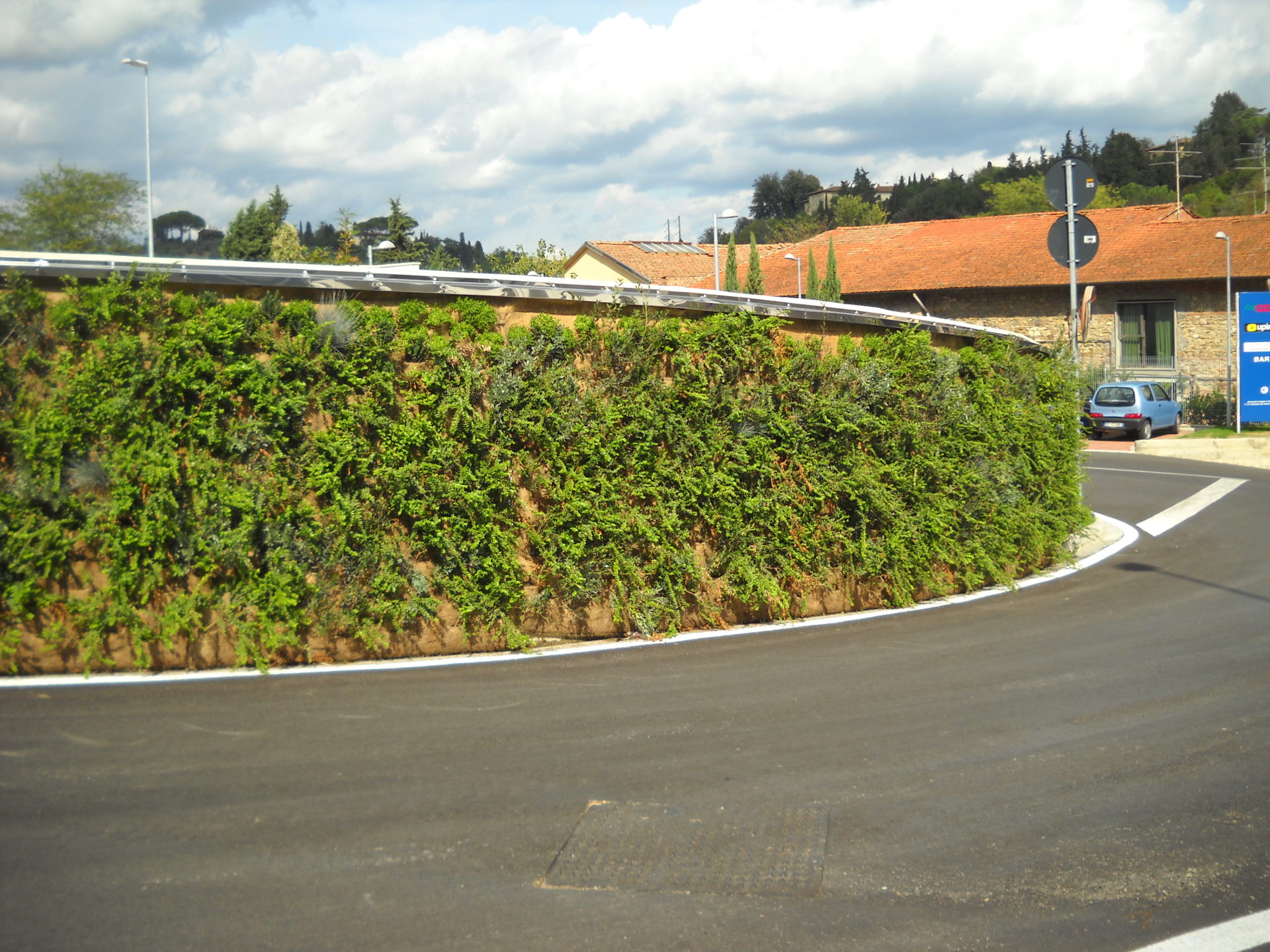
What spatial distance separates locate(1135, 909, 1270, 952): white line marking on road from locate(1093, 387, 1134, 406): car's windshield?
28181 millimetres

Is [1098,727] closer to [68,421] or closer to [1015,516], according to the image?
[1015,516]

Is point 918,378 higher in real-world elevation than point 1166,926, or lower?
higher

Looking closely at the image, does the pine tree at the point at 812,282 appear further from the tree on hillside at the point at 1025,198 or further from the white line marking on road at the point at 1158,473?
the tree on hillside at the point at 1025,198

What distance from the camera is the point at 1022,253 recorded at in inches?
1644

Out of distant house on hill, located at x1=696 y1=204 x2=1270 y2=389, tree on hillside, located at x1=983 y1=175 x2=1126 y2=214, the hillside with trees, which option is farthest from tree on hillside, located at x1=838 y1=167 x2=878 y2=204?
distant house on hill, located at x1=696 y1=204 x2=1270 y2=389

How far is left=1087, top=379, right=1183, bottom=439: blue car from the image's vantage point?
96.3ft

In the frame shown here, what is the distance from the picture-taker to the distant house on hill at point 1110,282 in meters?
37.6

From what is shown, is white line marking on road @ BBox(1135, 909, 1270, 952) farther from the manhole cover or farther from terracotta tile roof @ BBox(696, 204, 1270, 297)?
terracotta tile roof @ BBox(696, 204, 1270, 297)

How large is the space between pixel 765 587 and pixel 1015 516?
3442 millimetres

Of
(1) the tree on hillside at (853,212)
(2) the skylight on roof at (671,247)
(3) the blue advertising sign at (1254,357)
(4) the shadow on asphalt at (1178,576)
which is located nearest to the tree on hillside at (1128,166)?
(1) the tree on hillside at (853,212)

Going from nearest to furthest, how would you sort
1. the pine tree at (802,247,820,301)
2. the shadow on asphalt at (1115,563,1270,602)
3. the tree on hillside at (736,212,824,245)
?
the shadow on asphalt at (1115,563,1270,602)
the pine tree at (802,247,820,301)
the tree on hillside at (736,212,824,245)

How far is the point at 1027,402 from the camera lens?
468 inches

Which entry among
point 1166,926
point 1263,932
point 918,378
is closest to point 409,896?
point 1166,926

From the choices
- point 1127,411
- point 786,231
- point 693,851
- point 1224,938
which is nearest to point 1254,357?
point 1127,411
